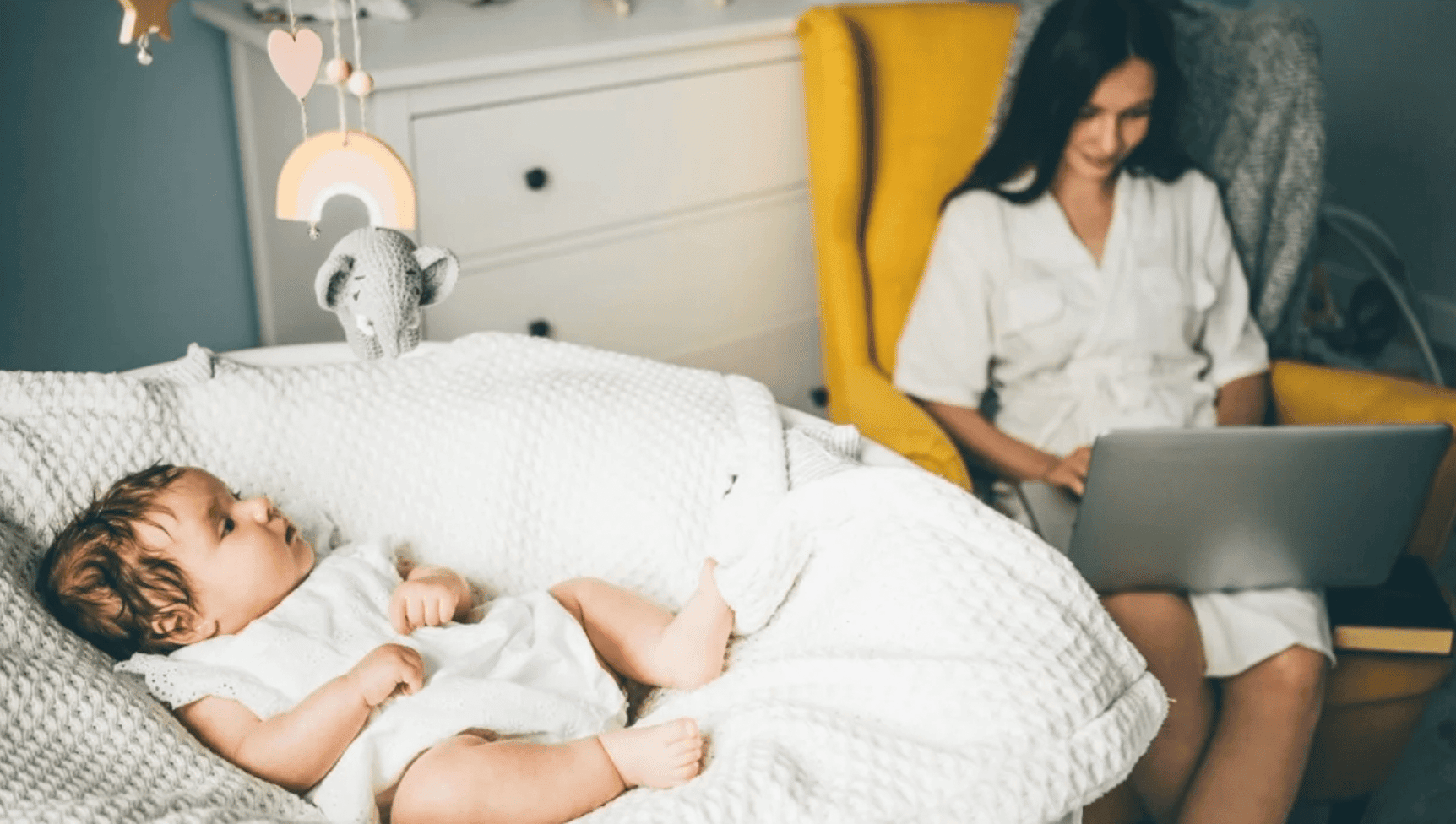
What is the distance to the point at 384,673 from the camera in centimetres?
101

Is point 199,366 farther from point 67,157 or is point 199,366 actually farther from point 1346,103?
point 1346,103

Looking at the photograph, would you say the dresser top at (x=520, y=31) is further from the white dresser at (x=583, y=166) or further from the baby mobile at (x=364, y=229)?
the baby mobile at (x=364, y=229)

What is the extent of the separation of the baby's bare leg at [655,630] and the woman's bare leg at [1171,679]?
518 mm

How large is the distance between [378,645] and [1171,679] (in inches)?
33.6

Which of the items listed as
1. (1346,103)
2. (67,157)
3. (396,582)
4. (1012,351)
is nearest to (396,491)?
(396,582)

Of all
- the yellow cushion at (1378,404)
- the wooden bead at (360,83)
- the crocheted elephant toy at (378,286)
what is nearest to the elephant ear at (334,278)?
the crocheted elephant toy at (378,286)

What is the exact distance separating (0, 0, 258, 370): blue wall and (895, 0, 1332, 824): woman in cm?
101

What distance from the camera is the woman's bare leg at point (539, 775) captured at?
949 mm

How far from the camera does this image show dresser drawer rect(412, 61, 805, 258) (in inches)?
66.1

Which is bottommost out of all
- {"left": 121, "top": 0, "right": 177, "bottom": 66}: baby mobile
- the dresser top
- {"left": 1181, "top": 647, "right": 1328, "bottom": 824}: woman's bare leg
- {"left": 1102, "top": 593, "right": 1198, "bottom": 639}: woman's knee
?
{"left": 1181, "top": 647, "right": 1328, "bottom": 824}: woman's bare leg

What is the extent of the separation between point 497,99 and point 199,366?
0.59m

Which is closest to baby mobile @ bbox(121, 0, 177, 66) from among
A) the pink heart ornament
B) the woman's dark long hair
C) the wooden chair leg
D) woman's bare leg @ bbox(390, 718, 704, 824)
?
the pink heart ornament

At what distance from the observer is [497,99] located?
168 centimetres

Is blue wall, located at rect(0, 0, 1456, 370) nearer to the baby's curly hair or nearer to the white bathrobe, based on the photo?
the baby's curly hair
